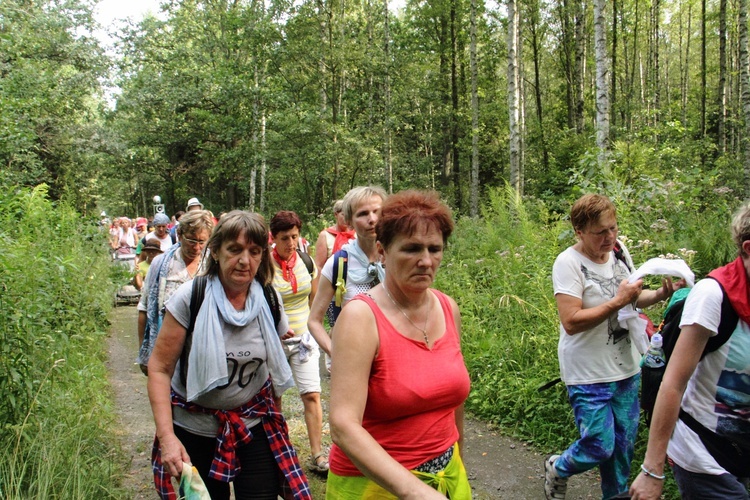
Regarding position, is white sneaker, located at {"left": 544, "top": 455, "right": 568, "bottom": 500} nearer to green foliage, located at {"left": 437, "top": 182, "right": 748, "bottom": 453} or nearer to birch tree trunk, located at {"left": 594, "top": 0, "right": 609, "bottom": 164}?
green foliage, located at {"left": 437, "top": 182, "right": 748, "bottom": 453}

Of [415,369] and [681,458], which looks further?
[681,458]

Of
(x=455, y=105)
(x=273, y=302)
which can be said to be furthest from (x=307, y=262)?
(x=455, y=105)

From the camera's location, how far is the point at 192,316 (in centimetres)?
284

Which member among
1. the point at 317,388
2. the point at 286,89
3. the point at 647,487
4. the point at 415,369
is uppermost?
the point at 286,89

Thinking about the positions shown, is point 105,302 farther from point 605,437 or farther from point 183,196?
point 183,196

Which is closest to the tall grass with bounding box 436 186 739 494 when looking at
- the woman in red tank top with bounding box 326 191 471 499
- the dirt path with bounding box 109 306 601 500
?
the dirt path with bounding box 109 306 601 500

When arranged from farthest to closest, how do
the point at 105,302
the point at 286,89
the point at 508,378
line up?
the point at 286,89 < the point at 105,302 < the point at 508,378

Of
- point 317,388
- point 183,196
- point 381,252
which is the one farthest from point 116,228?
point 183,196

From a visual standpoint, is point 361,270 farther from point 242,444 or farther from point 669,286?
point 669,286

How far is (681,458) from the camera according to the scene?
241 cm

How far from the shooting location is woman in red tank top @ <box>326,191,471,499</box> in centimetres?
192

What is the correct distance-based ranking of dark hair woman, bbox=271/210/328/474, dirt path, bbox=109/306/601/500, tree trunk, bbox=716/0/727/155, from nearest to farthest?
dirt path, bbox=109/306/601/500
dark hair woman, bbox=271/210/328/474
tree trunk, bbox=716/0/727/155

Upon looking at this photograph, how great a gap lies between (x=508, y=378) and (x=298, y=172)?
17304 millimetres

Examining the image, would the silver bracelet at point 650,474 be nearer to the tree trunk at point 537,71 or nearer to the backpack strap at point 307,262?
the backpack strap at point 307,262
